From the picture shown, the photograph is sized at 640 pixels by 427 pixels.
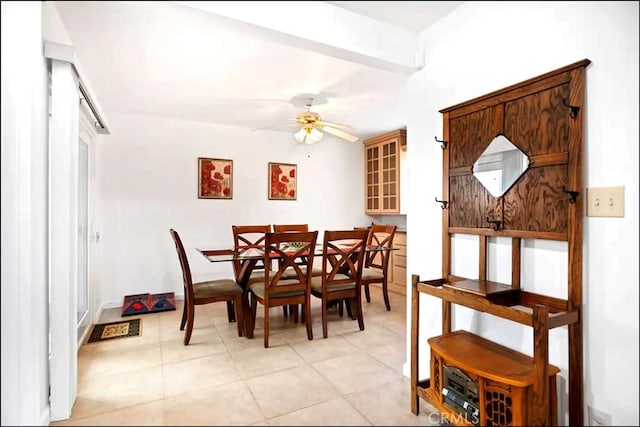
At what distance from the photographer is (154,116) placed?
4062 millimetres

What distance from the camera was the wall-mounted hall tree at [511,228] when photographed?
137cm

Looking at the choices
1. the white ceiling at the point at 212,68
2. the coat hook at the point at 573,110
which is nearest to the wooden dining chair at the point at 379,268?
the white ceiling at the point at 212,68

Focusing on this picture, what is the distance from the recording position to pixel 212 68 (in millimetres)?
2645

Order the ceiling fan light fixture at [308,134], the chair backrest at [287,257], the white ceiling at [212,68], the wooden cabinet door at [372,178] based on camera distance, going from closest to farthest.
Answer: the white ceiling at [212,68] < the chair backrest at [287,257] < the ceiling fan light fixture at [308,134] < the wooden cabinet door at [372,178]

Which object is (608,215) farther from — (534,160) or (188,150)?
(188,150)

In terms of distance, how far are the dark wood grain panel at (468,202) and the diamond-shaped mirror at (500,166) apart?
42 millimetres

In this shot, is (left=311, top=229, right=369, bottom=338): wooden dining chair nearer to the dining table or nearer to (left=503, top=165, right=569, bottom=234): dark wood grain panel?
the dining table

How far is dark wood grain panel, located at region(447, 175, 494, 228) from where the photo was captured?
1.79m

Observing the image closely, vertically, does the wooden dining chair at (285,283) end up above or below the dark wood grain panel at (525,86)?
below

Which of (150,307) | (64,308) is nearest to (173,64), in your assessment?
(64,308)

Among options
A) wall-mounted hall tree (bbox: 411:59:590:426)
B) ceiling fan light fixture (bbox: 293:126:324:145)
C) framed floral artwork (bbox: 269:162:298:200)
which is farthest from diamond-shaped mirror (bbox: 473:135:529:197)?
framed floral artwork (bbox: 269:162:298:200)

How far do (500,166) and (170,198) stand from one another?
3.77m

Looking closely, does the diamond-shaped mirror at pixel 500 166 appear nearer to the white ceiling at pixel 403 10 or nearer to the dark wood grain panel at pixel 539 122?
the dark wood grain panel at pixel 539 122

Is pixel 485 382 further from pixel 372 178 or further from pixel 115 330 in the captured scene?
pixel 372 178
